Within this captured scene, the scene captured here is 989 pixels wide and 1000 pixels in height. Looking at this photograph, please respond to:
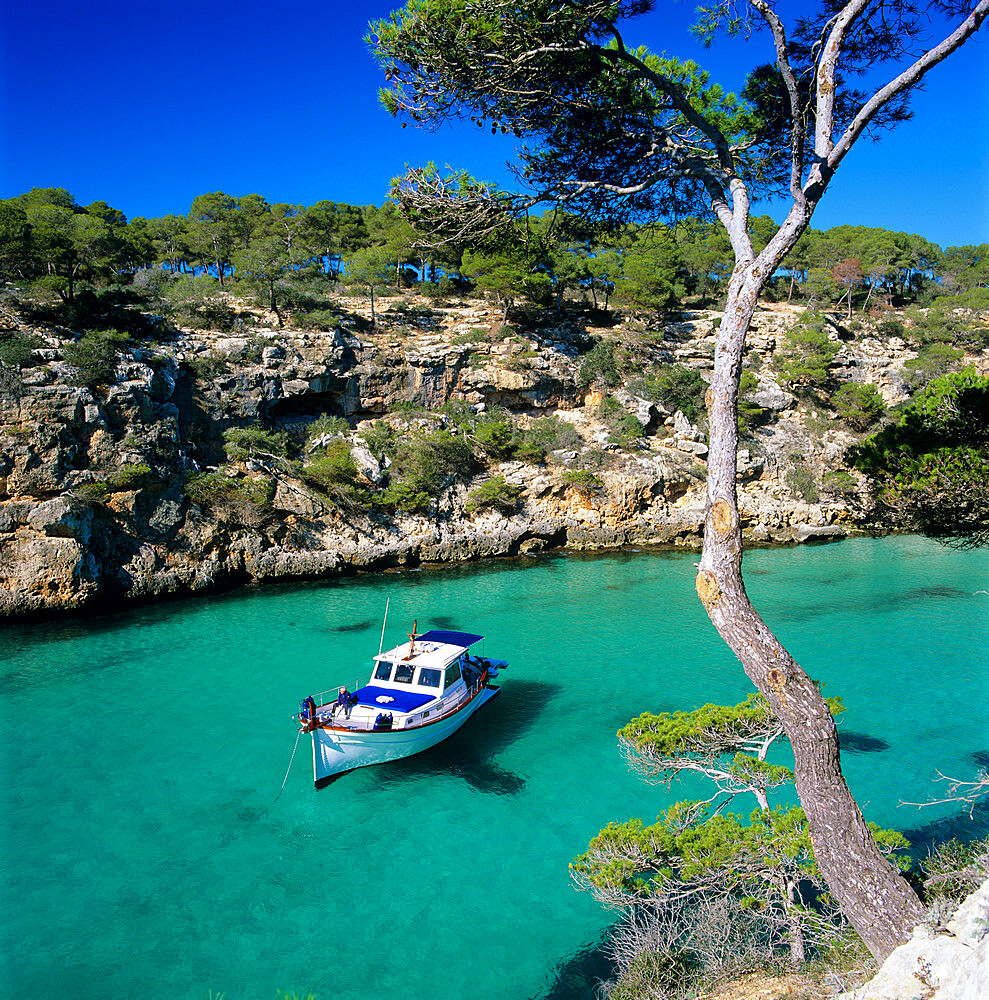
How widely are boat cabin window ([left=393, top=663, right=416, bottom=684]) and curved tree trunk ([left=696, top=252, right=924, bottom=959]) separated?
7189 mm

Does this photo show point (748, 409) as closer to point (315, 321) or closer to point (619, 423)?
point (619, 423)

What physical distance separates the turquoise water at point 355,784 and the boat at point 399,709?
0.48m

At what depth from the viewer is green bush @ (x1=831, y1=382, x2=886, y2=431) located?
29.5 meters

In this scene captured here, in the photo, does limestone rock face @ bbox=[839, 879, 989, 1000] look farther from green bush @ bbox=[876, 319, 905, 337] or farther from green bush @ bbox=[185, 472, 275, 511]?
green bush @ bbox=[876, 319, 905, 337]

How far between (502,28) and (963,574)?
23085 millimetres

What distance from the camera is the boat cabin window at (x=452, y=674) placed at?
10438 mm

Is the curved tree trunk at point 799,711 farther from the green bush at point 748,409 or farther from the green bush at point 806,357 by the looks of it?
the green bush at point 806,357

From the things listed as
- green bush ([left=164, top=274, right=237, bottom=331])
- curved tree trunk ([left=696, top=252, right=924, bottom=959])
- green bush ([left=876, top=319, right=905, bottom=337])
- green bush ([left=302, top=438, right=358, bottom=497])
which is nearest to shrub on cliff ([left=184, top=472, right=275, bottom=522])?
green bush ([left=302, top=438, right=358, bottom=497])

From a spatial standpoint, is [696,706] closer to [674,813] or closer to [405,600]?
[674,813]

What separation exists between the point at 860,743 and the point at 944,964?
8448mm

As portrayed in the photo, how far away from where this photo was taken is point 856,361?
1318 inches

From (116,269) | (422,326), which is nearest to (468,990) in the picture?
(422,326)

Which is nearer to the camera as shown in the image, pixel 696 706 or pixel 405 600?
pixel 696 706

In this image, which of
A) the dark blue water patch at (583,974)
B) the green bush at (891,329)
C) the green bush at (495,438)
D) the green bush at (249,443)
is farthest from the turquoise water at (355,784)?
the green bush at (891,329)
